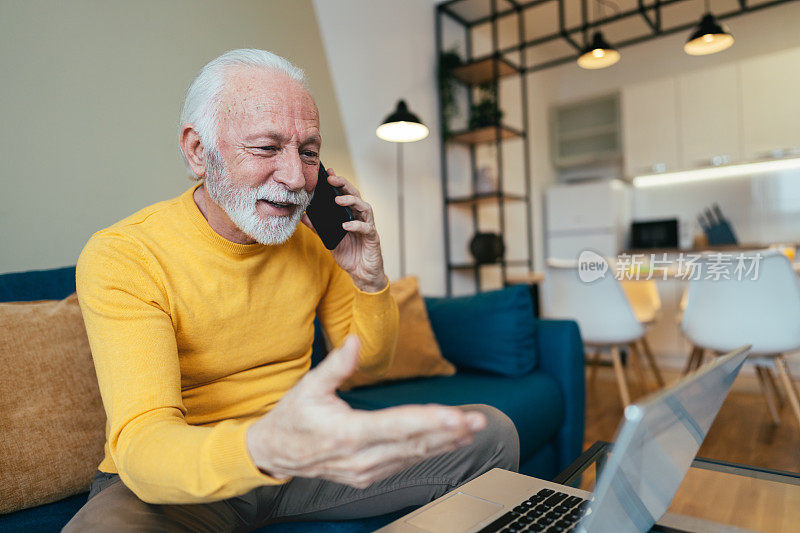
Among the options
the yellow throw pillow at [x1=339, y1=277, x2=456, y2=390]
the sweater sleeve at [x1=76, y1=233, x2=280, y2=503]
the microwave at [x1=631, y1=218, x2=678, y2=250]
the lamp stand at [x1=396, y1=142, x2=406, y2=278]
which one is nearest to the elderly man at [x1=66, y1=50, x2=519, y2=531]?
the sweater sleeve at [x1=76, y1=233, x2=280, y2=503]

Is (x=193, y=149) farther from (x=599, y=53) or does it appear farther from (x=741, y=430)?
(x=599, y=53)

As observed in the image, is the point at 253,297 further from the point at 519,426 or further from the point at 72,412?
the point at 519,426

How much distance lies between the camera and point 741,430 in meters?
2.46

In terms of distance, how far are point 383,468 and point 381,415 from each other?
88mm

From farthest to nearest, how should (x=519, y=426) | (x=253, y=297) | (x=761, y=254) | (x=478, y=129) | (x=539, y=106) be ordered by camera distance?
(x=539, y=106), (x=478, y=129), (x=761, y=254), (x=519, y=426), (x=253, y=297)

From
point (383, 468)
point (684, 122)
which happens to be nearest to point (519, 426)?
point (383, 468)

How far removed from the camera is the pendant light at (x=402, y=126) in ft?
8.47

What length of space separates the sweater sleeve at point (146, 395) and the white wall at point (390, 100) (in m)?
2.17

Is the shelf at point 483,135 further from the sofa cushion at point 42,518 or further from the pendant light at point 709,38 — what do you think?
the sofa cushion at point 42,518

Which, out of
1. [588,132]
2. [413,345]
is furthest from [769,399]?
[588,132]

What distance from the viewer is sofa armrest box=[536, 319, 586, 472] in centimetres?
187

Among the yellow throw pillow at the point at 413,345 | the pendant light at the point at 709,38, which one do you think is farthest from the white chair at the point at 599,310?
the pendant light at the point at 709,38

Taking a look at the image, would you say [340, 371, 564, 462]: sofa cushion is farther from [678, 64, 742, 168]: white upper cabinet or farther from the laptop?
[678, 64, 742, 168]: white upper cabinet

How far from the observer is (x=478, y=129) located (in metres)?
3.51
